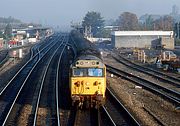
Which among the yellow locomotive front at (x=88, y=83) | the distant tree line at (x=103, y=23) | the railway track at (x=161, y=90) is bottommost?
the railway track at (x=161, y=90)

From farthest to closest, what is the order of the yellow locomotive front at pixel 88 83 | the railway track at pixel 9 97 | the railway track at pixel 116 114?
the yellow locomotive front at pixel 88 83 < the railway track at pixel 9 97 < the railway track at pixel 116 114

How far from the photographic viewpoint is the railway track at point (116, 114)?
16.0 meters

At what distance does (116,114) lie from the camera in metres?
17.7

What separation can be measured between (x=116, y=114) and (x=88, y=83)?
1876mm

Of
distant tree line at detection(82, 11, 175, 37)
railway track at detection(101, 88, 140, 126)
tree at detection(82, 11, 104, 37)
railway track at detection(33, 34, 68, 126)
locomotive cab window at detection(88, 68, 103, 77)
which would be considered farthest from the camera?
tree at detection(82, 11, 104, 37)

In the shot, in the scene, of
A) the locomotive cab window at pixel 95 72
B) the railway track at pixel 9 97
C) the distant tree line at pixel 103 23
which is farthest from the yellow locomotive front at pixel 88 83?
the distant tree line at pixel 103 23

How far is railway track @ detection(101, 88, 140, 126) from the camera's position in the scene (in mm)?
15984

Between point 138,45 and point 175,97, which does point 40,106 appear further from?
point 138,45

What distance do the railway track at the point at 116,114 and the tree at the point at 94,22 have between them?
339 feet

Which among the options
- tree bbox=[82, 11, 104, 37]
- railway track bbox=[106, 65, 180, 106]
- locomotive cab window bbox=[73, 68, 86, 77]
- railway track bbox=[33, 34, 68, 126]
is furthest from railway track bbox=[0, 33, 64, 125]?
tree bbox=[82, 11, 104, 37]

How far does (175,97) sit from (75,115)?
24.7 ft

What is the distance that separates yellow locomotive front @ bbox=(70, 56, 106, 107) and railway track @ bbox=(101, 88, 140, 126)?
74 cm

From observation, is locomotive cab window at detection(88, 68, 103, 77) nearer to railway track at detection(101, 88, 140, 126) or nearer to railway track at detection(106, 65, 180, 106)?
railway track at detection(101, 88, 140, 126)

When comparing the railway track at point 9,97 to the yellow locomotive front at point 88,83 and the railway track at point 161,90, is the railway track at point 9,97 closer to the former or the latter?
the yellow locomotive front at point 88,83
